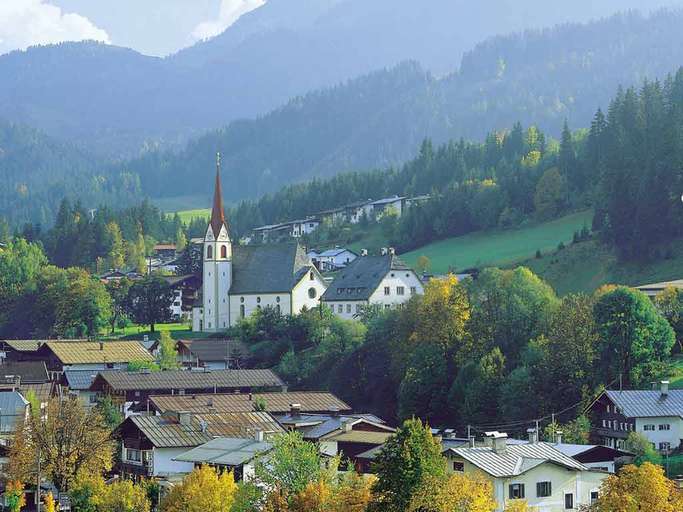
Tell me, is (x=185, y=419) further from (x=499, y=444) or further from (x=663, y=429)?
(x=663, y=429)

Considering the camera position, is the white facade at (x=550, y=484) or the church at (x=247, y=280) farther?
the church at (x=247, y=280)

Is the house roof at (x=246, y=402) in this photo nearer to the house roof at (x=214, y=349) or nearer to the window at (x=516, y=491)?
the house roof at (x=214, y=349)

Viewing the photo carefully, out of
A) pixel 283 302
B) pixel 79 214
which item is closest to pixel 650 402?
pixel 283 302

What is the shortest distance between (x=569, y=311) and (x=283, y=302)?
44.3 metres

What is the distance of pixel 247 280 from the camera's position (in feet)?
419

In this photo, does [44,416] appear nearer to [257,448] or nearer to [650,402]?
[257,448]

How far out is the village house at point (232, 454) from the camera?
63344 millimetres

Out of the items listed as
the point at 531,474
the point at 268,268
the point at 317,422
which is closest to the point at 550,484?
the point at 531,474

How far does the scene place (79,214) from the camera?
652ft

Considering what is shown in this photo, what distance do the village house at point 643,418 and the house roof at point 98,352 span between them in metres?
43.6

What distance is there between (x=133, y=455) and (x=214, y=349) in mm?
38843

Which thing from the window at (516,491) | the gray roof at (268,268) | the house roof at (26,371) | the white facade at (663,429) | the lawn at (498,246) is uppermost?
the lawn at (498,246)

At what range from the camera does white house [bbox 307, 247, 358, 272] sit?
505 ft

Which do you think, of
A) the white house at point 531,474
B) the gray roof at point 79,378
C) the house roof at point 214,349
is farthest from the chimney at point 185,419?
the house roof at point 214,349
